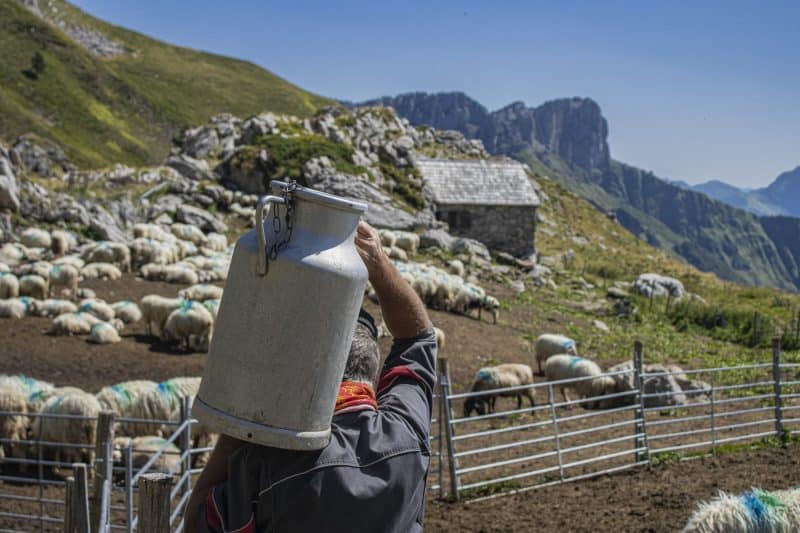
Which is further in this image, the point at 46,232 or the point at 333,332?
the point at 46,232

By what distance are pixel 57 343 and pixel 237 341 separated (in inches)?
588

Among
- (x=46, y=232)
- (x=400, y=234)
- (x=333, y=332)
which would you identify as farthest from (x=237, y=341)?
(x=400, y=234)

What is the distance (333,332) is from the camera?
88.0 inches

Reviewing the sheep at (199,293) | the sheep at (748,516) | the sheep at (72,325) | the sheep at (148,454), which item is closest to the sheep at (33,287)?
the sheep at (72,325)

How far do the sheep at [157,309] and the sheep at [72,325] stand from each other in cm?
114

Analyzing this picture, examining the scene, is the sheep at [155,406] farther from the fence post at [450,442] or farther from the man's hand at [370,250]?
the man's hand at [370,250]

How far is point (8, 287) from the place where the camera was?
17.8m

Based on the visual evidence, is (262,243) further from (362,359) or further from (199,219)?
(199,219)

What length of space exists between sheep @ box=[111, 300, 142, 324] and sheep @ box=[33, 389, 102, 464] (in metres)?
7.53

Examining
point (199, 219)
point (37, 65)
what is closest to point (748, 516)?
point (199, 219)

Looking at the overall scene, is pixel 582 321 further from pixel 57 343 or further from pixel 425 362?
pixel 425 362

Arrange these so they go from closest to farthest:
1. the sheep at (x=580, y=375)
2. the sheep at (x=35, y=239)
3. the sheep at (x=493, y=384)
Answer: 1. the sheep at (x=493, y=384)
2. the sheep at (x=580, y=375)
3. the sheep at (x=35, y=239)

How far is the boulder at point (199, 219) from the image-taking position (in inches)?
1104

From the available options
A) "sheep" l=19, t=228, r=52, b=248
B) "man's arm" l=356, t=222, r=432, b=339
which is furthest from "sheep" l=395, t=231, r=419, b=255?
"man's arm" l=356, t=222, r=432, b=339
